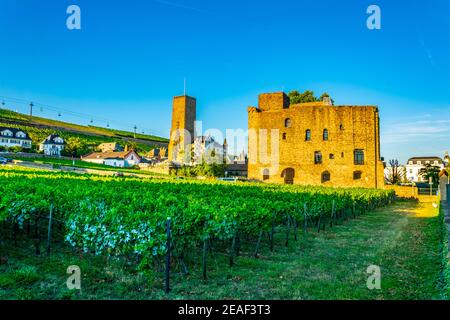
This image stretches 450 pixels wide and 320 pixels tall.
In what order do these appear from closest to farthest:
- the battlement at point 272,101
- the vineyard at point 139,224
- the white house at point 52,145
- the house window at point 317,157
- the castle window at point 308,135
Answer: the vineyard at point 139,224, the house window at point 317,157, the castle window at point 308,135, the battlement at point 272,101, the white house at point 52,145

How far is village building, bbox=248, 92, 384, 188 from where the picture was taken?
43.3 metres

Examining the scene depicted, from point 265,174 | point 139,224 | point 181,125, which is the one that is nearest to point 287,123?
point 265,174

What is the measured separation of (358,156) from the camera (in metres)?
43.9

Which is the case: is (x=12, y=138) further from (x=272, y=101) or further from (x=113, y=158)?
(x=272, y=101)

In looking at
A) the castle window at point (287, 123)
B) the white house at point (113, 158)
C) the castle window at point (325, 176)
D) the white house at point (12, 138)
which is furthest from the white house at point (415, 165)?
the white house at point (12, 138)

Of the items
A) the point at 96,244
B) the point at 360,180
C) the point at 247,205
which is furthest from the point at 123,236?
the point at 360,180

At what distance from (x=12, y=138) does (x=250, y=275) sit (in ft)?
329

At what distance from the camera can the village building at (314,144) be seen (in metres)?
43.3

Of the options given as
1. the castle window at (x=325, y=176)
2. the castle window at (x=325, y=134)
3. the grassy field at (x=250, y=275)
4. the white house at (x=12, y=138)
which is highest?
the white house at (x=12, y=138)

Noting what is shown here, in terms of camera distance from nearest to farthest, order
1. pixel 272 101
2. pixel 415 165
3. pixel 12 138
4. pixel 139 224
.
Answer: pixel 139 224 < pixel 272 101 < pixel 12 138 < pixel 415 165

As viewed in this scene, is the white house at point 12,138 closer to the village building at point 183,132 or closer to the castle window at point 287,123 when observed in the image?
the village building at point 183,132

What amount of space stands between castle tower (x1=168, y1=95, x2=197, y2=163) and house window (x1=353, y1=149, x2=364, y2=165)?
39837 millimetres
